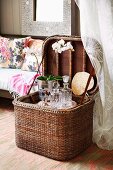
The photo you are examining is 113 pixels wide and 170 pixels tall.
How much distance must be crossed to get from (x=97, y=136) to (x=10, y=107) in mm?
1528

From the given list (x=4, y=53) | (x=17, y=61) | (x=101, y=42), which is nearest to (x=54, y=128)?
(x=101, y=42)

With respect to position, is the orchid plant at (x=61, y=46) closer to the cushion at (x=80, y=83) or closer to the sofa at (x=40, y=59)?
the sofa at (x=40, y=59)

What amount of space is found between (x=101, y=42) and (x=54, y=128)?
0.85m

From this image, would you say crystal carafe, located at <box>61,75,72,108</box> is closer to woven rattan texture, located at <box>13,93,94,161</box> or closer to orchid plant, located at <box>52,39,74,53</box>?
woven rattan texture, located at <box>13,93,94,161</box>

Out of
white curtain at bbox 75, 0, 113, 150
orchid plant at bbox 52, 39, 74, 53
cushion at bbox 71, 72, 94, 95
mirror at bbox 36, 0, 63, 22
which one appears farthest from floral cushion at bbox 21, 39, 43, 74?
white curtain at bbox 75, 0, 113, 150

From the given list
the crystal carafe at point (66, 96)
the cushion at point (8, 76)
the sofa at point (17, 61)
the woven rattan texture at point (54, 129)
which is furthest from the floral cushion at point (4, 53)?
the crystal carafe at point (66, 96)

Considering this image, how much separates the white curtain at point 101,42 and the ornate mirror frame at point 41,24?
1.11 m

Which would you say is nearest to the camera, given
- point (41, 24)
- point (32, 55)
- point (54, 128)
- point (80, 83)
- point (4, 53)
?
point (54, 128)

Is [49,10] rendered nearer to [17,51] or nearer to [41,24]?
[41,24]

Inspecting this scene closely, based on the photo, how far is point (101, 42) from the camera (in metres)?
2.68

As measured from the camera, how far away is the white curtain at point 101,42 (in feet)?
8.57

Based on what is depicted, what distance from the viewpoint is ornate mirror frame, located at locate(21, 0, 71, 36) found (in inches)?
148

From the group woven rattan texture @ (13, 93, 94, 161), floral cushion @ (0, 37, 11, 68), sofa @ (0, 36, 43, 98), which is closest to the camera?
woven rattan texture @ (13, 93, 94, 161)

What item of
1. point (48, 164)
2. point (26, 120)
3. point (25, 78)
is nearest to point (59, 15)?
point (25, 78)
